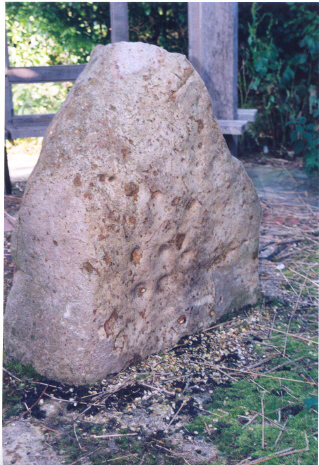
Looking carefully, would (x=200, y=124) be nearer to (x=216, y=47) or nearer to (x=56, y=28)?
(x=216, y=47)

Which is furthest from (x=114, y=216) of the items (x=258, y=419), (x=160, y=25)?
(x=160, y=25)

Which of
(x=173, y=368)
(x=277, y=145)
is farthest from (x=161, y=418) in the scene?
(x=277, y=145)

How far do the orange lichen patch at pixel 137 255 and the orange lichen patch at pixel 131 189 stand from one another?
0.79ft

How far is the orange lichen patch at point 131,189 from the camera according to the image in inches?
82.0

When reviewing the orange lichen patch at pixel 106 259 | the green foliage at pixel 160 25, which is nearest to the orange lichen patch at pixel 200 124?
the orange lichen patch at pixel 106 259

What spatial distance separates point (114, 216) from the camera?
6.74 ft

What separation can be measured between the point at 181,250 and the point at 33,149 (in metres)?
5.13

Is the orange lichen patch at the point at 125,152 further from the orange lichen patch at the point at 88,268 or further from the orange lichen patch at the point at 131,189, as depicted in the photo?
the orange lichen patch at the point at 88,268

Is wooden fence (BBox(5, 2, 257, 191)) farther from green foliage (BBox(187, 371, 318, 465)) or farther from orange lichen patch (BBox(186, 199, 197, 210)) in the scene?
green foliage (BBox(187, 371, 318, 465))

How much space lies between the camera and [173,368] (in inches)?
89.4

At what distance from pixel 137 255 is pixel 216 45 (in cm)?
212

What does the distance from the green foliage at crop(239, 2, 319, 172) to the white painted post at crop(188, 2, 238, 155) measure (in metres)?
2.45

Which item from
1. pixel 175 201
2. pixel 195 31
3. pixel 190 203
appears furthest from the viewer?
pixel 195 31

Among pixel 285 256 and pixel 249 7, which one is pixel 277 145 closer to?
pixel 249 7
